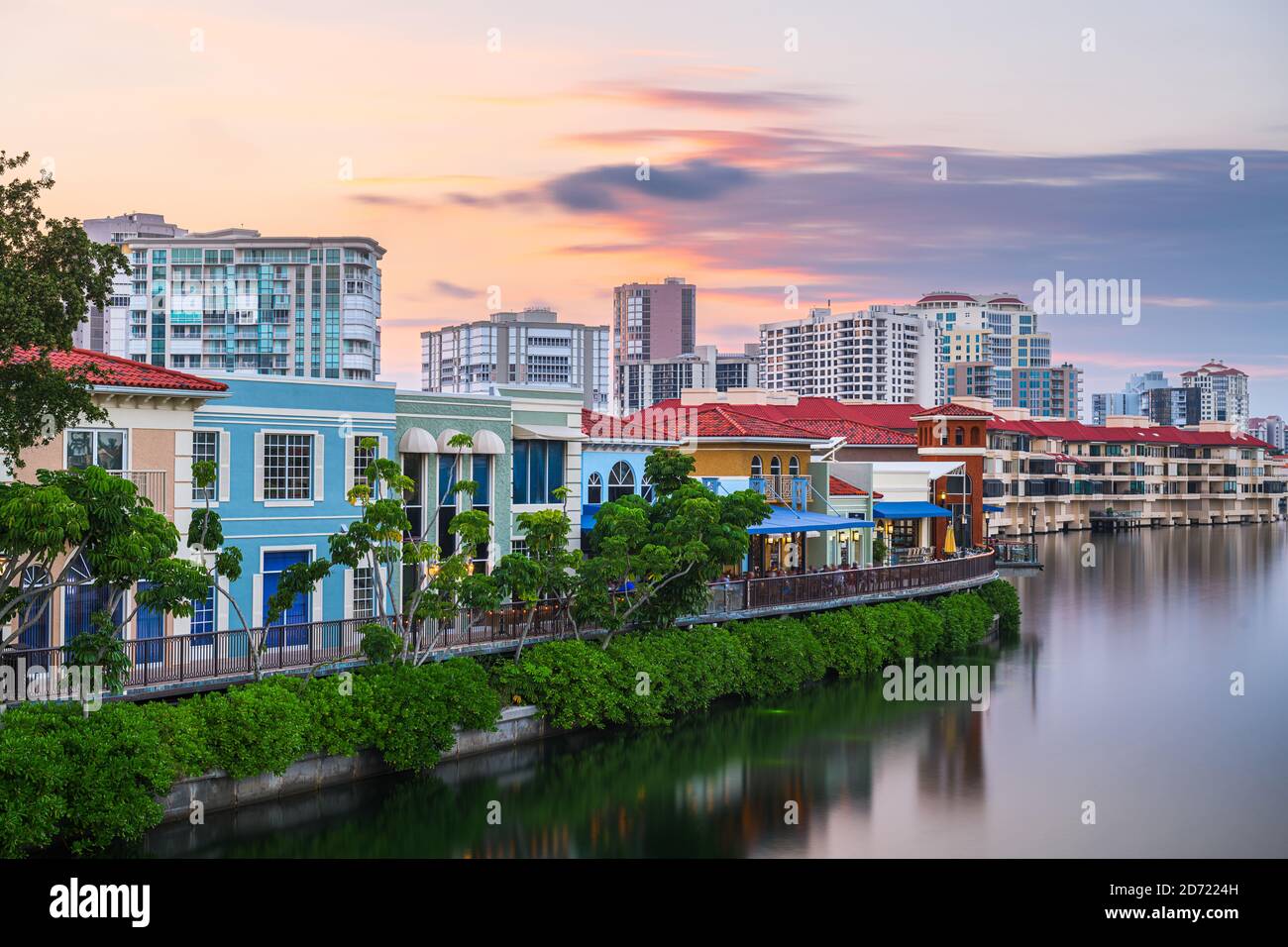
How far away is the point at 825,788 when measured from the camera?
34.2 metres

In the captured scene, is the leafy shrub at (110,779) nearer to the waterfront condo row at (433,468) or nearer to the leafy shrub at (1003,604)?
the waterfront condo row at (433,468)

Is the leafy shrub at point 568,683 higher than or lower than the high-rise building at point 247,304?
lower

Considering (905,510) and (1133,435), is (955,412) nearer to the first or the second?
(905,510)

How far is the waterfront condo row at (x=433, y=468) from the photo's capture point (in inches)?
1243

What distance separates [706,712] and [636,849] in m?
11.7

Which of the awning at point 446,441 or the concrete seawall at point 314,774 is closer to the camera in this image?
the concrete seawall at point 314,774

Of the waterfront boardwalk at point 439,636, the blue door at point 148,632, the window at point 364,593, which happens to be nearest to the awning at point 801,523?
the waterfront boardwalk at point 439,636

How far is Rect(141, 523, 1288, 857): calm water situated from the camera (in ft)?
96.1

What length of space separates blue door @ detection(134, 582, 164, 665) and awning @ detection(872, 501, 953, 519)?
3639 cm

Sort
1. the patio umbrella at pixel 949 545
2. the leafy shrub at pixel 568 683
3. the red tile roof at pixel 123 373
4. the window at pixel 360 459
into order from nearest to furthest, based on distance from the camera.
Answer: the red tile roof at pixel 123 373
the leafy shrub at pixel 568 683
the window at pixel 360 459
the patio umbrella at pixel 949 545

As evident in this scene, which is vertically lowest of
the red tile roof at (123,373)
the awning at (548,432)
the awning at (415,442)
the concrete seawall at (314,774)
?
the concrete seawall at (314,774)

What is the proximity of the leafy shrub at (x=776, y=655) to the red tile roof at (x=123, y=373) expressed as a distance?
59.2 feet
